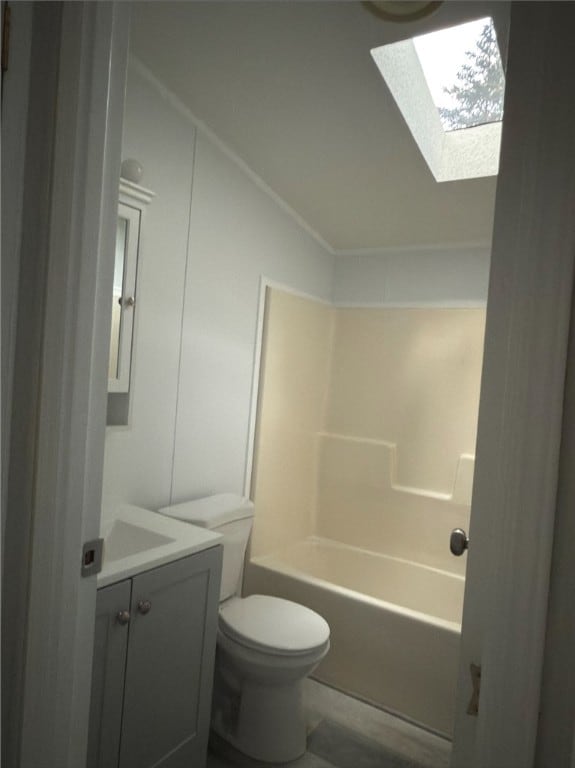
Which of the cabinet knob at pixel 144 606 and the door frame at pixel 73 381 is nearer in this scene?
the door frame at pixel 73 381

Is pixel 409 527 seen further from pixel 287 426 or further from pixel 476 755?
pixel 476 755

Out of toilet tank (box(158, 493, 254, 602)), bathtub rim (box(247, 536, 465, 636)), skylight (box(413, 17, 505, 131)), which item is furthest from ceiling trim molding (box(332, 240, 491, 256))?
bathtub rim (box(247, 536, 465, 636))

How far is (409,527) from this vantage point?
2.92 metres

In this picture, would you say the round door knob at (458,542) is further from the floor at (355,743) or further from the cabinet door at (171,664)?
the floor at (355,743)

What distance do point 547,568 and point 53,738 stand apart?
95 centimetres

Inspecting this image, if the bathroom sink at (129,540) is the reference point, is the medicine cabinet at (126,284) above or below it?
above

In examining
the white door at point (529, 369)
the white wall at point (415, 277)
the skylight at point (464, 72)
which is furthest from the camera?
the white wall at point (415, 277)

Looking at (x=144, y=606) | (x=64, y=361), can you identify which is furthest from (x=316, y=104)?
(x=144, y=606)

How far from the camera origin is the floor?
1902 millimetres

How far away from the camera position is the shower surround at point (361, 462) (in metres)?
2.57

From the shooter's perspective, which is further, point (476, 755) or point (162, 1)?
point (162, 1)

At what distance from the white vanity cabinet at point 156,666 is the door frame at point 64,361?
1.29 feet

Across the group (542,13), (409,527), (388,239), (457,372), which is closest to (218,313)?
(388,239)

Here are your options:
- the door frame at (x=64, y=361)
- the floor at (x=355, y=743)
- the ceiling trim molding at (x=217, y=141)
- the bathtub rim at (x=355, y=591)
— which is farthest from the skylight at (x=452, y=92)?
the floor at (x=355, y=743)
